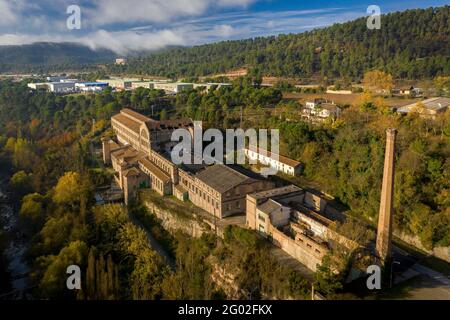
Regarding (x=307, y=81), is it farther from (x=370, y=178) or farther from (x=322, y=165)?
(x=370, y=178)

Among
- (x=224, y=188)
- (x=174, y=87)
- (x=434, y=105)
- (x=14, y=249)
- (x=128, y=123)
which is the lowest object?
(x=14, y=249)

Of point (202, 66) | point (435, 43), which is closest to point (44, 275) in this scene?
point (435, 43)

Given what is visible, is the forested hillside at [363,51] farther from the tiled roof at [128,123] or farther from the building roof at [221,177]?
the building roof at [221,177]

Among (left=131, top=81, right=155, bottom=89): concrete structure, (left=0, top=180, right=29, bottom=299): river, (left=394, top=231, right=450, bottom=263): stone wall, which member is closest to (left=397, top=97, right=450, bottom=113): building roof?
(left=394, top=231, right=450, bottom=263): stone wall

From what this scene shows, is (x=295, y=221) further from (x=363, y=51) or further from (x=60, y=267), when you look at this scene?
(x=363, y=51)

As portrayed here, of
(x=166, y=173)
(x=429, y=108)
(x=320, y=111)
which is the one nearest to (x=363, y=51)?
(x=320, y=111)
